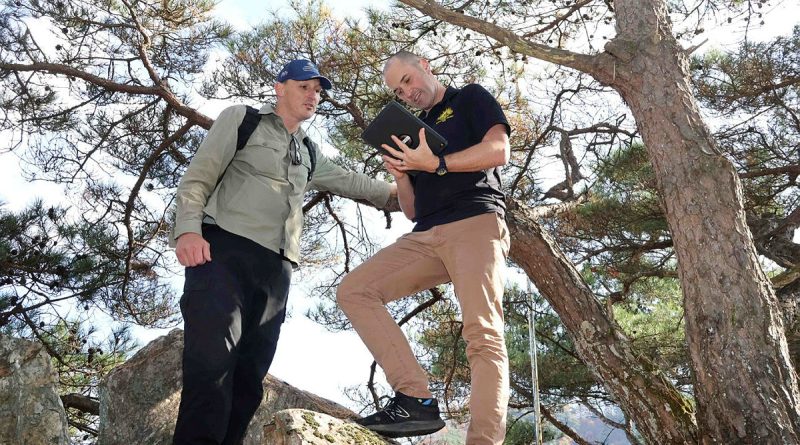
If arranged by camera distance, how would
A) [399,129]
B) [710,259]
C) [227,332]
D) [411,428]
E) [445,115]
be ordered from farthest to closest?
[710,259]
[445,115]
[399,129]
[227,332]
[411,428]

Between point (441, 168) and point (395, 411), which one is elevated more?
point (441, 168)

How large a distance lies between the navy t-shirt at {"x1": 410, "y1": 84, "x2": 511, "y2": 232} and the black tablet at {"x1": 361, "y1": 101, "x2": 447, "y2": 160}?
120 millimetres

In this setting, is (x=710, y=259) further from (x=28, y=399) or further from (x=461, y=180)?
(x=28, y=399)

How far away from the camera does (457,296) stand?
7.00ft

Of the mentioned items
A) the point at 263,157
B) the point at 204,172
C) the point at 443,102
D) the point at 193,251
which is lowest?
the point at 193,251

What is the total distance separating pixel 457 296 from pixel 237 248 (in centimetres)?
70

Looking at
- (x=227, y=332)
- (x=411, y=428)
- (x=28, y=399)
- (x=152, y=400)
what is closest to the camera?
(x=411, y=428)

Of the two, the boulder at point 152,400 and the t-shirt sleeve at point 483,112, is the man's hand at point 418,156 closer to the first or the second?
the t-shirt sleeve at point 483,112

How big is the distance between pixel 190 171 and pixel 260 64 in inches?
96.6

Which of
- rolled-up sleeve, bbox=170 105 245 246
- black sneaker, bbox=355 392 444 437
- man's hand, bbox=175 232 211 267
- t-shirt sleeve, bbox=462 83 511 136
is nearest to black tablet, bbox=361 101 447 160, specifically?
t-shirt sleeve, bbox=462 83 511 136

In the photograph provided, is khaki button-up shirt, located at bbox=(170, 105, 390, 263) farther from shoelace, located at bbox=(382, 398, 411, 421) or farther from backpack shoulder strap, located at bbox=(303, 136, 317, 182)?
shoelace, located at bbox=(382, 398, 411, 421)

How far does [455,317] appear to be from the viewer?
5289mm

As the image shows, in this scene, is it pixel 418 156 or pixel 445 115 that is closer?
pixel 418 156

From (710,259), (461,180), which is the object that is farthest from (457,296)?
(710,259)
